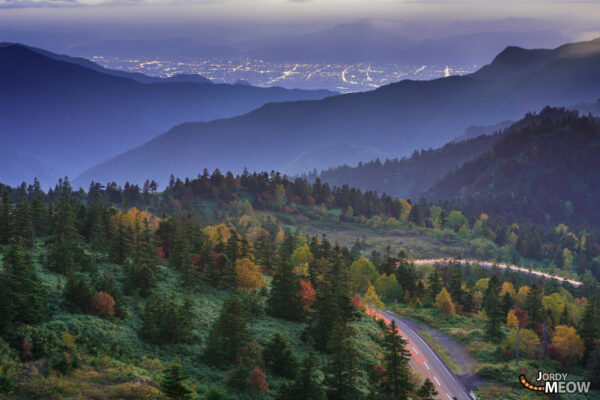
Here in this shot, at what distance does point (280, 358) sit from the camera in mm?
50281

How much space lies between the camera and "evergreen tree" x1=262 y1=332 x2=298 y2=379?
49.8 meters

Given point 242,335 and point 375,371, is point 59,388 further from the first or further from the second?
point 375,371

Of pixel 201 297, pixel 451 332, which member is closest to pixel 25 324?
pixel 201 297

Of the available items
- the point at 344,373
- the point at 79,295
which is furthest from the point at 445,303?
the point at 79,295

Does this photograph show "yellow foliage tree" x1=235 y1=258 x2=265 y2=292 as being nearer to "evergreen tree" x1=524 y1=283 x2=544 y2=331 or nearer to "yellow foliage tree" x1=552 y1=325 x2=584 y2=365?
"yellow foliage tree" x1=552 y1=325 x2=584 y2=365

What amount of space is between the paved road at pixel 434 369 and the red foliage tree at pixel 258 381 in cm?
1756

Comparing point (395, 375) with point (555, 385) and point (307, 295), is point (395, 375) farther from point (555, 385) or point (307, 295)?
point (307, 295)

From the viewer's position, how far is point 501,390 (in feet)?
194

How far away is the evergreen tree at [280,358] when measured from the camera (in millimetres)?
49844

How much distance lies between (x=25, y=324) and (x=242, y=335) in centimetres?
1904

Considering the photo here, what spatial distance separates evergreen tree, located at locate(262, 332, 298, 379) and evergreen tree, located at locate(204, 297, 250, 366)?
255 centimetres

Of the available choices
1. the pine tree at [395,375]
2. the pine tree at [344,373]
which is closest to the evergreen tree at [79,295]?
the pine tree at [344,373]

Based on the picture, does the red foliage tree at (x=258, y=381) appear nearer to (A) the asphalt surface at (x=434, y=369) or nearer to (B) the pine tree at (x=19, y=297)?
(A) the asphalt surface at (x=434, y=369)

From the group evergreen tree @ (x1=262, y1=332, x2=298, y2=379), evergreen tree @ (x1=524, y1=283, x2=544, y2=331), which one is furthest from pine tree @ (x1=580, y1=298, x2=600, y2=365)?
evergreen tree @ (x1=262, y1=332, x2=298, y2=379)
